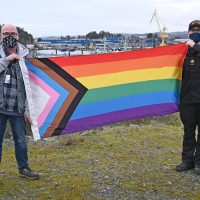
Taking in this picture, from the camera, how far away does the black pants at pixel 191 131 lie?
7.32m

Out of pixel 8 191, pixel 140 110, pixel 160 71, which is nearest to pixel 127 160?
pixel 140 110

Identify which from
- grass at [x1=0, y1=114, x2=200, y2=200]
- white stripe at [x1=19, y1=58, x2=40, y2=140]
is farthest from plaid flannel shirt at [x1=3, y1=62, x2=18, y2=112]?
grass at [x1=0, y1=114, x2=200, y2=200]

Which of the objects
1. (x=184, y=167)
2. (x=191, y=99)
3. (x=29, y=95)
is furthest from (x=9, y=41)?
(x=184, y=167)

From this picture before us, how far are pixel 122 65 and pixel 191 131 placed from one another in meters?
1.54

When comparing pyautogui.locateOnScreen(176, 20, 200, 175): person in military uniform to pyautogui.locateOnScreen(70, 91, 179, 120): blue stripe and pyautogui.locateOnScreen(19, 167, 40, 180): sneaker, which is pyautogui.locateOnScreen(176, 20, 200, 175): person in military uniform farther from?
pyautogui.locateOnScreen(19, 167, 40, 180): sneaker

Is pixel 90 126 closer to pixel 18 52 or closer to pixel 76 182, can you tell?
pixel 76 182

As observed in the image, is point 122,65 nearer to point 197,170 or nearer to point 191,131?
point 191,131

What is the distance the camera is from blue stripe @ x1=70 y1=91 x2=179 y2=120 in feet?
24.0

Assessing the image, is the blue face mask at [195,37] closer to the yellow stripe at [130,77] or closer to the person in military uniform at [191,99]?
the person in military uniform at [191,99]

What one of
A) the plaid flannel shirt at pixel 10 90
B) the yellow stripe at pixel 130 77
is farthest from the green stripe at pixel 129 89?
the plaid flannel shirt at pixel 10 90

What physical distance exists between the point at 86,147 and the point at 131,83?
2701 mm

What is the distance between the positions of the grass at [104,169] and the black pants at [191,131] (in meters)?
0.25

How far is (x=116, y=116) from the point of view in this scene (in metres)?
7.50

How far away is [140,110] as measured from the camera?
7645 mm
